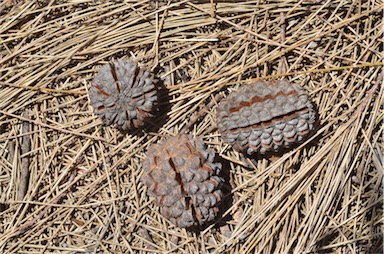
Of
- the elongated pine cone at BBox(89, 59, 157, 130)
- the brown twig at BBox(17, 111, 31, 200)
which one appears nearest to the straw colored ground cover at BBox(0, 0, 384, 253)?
the brown twig at BBox(17, 111, 31, 200)

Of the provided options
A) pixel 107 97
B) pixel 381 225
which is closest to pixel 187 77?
pixel 107 97

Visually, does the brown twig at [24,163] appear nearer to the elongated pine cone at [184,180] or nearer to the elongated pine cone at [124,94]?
the elongated pine cone at [124,94]

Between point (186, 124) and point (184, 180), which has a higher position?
point (186, 124)

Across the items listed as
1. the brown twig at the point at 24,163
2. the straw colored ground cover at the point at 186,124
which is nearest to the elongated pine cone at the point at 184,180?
the straw colored ground cover at the point at 186,124

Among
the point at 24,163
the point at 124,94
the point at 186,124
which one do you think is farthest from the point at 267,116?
the point at 24,163

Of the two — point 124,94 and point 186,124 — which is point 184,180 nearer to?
point 186,124

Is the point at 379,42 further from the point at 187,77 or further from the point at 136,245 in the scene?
the point at 136,245

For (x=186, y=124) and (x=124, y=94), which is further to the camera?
(x=186, y=124)
